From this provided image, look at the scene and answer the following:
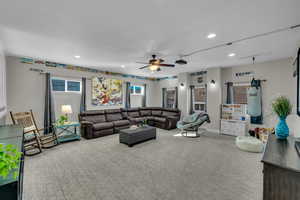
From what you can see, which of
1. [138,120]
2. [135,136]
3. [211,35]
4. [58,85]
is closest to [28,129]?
[58,85]

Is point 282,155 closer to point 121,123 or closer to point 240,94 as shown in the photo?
point 240,94

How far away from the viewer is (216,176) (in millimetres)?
2469

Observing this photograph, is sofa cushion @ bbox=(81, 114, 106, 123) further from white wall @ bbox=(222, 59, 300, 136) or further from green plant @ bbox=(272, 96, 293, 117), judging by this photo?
white wall @ bbox=(222, 59, 300, 136)

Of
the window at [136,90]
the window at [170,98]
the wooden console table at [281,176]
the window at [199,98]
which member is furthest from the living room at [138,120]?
the window at [170,98]

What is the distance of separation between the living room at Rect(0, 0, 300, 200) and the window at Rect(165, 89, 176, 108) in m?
1.78

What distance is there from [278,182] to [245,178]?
1411 mm

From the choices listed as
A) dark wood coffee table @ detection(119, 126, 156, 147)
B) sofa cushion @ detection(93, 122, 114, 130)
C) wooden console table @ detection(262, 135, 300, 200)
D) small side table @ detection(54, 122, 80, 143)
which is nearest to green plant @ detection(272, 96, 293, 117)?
wooden console table @ detection(262, 135, 300, 200)

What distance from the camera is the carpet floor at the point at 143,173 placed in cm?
202

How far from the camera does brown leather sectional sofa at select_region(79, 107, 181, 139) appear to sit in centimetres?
484

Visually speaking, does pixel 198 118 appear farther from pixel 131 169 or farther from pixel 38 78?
pixel 38 78

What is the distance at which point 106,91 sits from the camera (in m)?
6.31

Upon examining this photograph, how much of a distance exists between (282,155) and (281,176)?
11.5 inches

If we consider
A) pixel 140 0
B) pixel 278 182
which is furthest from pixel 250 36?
pixel 278 182

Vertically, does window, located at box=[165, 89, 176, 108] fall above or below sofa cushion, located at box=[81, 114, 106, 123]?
above
